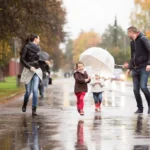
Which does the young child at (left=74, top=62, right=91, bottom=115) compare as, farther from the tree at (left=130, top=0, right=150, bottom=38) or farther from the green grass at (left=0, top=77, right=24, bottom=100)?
the tree at (left=130, top=0, right=150, bottom=38)

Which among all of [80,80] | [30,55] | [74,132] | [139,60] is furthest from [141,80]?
[74,132]

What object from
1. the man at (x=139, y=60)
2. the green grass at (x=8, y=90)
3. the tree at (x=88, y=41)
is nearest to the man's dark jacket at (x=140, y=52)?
the man at (x=139, y=60)

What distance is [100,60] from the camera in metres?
15.8

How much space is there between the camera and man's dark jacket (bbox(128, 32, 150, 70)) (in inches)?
527

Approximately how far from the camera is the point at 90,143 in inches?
322

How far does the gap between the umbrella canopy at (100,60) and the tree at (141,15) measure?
5520 cm

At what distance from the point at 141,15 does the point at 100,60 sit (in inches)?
2261

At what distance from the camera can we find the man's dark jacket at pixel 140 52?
13391 millimetres

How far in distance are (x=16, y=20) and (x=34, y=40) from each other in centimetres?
1269

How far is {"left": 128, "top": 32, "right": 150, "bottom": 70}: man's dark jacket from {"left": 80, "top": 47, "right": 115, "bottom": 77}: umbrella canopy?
2.12 meters

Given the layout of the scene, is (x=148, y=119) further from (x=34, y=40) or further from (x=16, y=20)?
(x=16, y=20)

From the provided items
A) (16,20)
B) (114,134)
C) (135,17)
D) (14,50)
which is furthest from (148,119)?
(135,17)

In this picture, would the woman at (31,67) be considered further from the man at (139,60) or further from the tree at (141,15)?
the tree at (141,15)

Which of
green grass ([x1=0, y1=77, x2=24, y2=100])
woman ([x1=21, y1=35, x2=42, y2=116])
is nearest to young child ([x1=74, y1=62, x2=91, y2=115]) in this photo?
woman ([x1=21, y1=35, x2=42, y2=116])
